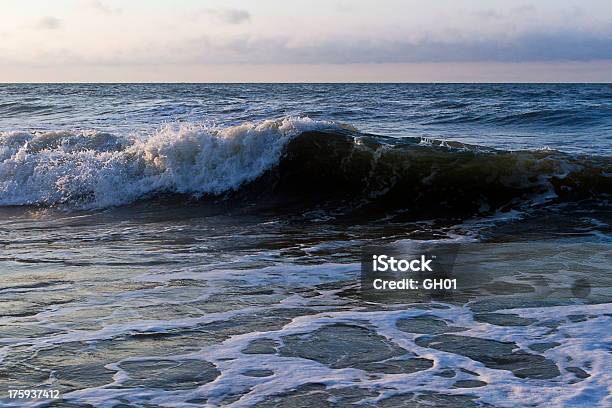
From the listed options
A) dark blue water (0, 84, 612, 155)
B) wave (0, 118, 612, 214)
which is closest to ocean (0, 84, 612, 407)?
wave (0, 118, 612, 214)

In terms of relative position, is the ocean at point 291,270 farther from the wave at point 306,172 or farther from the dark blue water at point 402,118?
the dark blue water at point 402,118

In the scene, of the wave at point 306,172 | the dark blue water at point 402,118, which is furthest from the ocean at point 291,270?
the dark blue water at point 402,118

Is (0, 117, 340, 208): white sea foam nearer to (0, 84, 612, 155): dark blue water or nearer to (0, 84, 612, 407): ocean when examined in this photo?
(0, 84, 612, 407): ocean

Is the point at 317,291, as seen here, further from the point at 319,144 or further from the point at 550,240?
the point at 319,144

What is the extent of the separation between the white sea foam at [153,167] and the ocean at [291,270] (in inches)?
1.5

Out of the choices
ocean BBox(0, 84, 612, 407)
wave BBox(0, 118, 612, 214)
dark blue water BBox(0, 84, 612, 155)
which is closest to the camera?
ocean BBox(0, 84, 612, 407)

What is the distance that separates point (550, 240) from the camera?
320 inches

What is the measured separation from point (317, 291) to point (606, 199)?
6.37 metres

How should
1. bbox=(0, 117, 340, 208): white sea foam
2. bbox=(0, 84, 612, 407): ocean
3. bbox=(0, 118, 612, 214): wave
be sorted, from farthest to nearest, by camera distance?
bbox=(0, 117, 340, 208): white sea foam, bbox=(0, 118, 612, 214): wave, bbox=(0, 84, 612, 407): ocean

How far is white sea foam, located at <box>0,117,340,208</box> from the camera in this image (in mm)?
12195

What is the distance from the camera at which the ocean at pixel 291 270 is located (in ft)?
13.1

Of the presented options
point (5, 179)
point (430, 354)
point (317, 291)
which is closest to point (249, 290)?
point (317, 291)

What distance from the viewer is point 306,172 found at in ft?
41.0

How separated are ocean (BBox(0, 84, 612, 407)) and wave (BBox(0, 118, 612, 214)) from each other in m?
0.04
